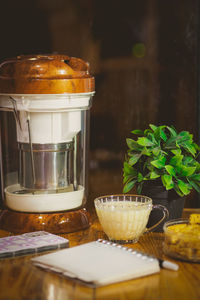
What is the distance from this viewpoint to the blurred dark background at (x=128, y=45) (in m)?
1.76

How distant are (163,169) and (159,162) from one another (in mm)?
21

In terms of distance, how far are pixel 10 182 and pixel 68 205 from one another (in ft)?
0.67

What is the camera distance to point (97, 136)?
184cm

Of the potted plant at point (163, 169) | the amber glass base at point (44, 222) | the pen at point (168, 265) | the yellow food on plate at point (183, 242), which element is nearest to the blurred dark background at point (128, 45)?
the potted plant at point (163, 169)

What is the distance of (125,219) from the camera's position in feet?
3.99

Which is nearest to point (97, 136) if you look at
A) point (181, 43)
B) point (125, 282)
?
point (181, 43)

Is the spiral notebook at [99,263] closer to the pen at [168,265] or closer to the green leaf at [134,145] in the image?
the pen at [168,265]

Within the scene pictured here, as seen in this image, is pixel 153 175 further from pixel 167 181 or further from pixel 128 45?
pixel 128 45

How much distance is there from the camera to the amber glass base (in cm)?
135

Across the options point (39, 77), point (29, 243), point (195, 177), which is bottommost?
point (29, 243)

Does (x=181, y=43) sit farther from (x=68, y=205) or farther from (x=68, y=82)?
(x=68, y=205)

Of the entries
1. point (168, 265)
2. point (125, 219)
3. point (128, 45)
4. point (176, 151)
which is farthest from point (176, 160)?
point (128, 45)

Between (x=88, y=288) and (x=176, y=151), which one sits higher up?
(x=176, y=151)

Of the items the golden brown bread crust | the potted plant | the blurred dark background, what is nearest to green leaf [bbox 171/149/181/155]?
the potted plant
